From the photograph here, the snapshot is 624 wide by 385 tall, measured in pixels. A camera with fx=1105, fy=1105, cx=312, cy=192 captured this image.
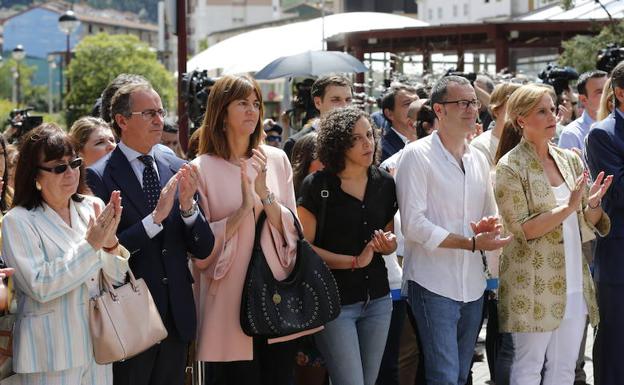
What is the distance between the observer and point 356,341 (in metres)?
6.18

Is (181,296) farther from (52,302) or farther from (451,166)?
(451,166)

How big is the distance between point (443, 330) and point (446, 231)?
568 mm

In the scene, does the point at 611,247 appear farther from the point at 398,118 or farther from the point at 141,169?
the point at 141,169

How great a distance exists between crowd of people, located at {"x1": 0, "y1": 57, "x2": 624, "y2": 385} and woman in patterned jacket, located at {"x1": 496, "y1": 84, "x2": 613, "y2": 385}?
0.01 meters

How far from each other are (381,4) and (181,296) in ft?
300

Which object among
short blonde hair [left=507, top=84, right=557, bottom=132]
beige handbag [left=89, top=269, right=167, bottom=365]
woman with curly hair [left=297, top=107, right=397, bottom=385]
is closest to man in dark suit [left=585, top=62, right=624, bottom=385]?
short blonde hair [left=507, top=84, right=557, bottom=132]

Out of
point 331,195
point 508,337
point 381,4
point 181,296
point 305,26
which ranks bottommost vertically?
point 508,337

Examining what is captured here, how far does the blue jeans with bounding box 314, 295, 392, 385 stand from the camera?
6117mm

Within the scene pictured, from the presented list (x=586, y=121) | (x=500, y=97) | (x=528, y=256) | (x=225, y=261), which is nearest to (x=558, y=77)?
(x=586, y=121)

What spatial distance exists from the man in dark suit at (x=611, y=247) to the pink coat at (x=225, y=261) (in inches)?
86.6

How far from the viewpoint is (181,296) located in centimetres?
555

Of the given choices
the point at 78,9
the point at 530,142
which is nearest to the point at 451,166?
the point at 530,142

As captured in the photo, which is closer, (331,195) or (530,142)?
(331,195)

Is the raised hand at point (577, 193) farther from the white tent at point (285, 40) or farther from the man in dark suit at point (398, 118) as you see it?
the white tent at point (285, 40)
